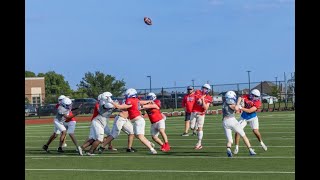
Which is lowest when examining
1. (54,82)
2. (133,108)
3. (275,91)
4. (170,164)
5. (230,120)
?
(170,164)

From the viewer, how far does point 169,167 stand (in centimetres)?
1338

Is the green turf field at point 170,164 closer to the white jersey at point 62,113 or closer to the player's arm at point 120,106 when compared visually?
the white jersey at point 62,113

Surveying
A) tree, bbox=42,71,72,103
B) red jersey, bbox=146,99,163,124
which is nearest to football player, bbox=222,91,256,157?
red jersey, bbox=146,99,163,124

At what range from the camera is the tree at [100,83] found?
87.0 meters

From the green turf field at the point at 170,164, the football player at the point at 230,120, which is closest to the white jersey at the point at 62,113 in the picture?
the green turf field at the point at 170,164

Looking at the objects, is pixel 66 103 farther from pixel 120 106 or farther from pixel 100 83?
pixel 100 83

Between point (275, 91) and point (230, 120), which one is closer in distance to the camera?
point (230, 120)

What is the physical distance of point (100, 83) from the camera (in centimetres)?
9088

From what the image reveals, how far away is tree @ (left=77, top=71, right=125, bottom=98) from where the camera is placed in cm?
8700

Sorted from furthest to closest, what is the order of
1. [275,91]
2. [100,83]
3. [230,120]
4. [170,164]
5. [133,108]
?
[100,83]
[275,91]
[133,108]
[230,120]
[170,164]

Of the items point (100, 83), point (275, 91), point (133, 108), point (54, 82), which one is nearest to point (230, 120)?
point (133, 108)
